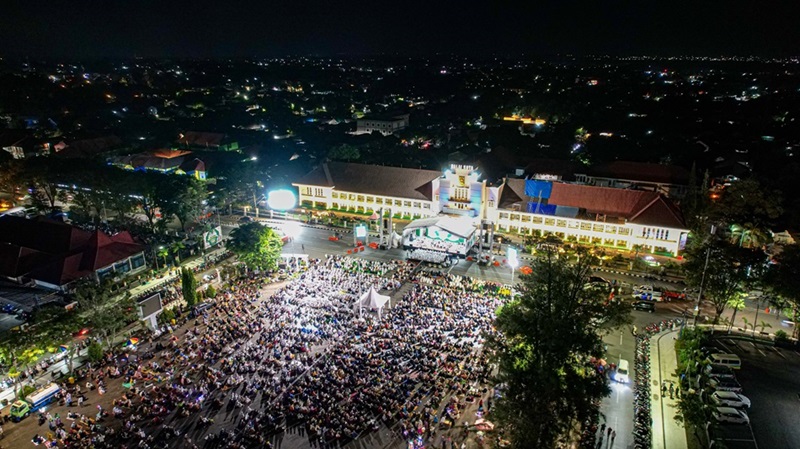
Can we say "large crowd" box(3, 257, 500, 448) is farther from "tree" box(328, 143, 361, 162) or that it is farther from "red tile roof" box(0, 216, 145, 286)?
"tree" box(328, 143, 361, 162)

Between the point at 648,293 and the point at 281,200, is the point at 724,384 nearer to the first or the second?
the point at 648,293

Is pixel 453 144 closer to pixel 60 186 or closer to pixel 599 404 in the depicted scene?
pixel 60 186

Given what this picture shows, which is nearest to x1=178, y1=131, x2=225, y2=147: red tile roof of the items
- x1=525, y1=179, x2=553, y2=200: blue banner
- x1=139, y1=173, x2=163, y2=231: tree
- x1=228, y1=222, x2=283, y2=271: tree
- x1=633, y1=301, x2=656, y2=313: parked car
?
Answer: x1=139, y1=173, x2=163, y2=231: tree

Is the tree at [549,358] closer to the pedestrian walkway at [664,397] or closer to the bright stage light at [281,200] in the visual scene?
the pedestrian walkway at [664,397]

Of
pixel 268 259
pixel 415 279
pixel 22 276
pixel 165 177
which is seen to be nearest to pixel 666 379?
pixel 415 279

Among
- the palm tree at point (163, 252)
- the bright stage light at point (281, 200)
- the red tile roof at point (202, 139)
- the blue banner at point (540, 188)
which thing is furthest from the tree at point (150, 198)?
the blue banner at point (540, 188)
